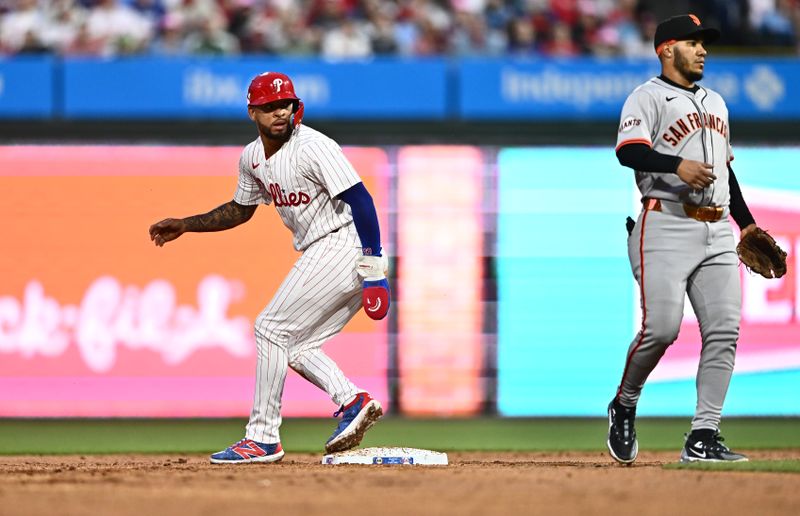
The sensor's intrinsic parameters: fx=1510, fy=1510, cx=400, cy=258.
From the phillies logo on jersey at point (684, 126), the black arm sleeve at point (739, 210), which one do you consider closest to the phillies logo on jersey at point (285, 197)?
the phillies logo on jersey at point (684, 126)

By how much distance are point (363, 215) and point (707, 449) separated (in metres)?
1.90

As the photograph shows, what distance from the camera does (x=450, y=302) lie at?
12422 millimetres

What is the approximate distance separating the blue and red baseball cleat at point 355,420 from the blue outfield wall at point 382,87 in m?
5.55

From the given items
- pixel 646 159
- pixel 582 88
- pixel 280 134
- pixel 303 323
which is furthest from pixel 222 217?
pixel 582 88

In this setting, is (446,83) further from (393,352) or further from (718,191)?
(718,191)

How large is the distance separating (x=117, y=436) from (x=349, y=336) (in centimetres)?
222

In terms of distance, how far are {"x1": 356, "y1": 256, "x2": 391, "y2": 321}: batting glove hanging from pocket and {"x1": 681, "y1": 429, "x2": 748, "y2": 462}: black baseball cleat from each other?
1527 millimetres

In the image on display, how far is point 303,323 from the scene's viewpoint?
23.9 ft

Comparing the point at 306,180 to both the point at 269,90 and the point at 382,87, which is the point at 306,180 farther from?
the point at 382,87

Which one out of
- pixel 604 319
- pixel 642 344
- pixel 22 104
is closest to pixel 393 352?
pixel 604 319

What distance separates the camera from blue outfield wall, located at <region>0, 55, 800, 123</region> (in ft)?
40.7

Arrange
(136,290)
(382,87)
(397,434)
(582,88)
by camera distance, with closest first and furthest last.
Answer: (397,434) → (136,290) → (382,87) → (582,88)

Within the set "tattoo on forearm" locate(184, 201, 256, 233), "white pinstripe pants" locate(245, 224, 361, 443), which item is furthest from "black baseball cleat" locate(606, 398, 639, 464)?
"tattoo on forearm" locate(184, 201, 256, 233)

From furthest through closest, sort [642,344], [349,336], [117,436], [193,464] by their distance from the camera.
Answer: [349,336]
[117,436]
[193,464]
[642,344]
